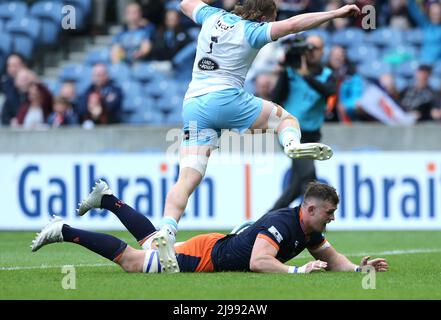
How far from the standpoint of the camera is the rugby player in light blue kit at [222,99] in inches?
362

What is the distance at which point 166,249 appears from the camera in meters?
8.57

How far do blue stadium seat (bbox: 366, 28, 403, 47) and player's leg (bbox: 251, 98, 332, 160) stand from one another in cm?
967

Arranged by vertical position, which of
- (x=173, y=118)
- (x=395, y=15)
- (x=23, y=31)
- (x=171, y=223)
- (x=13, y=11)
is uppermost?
(x=13, y=11)

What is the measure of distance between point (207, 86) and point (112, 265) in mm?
1909

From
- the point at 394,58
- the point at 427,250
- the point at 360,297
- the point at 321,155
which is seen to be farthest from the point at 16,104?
the point at 360,297

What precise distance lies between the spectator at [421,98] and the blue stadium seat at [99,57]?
18.8ft

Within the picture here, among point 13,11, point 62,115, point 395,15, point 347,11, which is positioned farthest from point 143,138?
point 347,11

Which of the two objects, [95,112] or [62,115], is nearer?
[95,112]

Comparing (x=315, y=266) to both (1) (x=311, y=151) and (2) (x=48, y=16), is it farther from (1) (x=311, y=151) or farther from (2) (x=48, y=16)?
(2) (x=48, y=16)

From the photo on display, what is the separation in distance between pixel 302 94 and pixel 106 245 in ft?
16.5

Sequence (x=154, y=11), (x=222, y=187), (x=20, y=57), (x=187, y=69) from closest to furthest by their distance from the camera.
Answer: (x=222, y=187) < (x=187, y=69) < (x=20, y=57) < (x=154, y=11)

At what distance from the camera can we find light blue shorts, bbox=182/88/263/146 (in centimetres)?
930

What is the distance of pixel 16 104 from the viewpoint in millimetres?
18516

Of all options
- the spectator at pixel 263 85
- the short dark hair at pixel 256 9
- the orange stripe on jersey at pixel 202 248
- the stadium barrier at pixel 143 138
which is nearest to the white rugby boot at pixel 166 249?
the orange stripe on jersey at pixel 202 248
